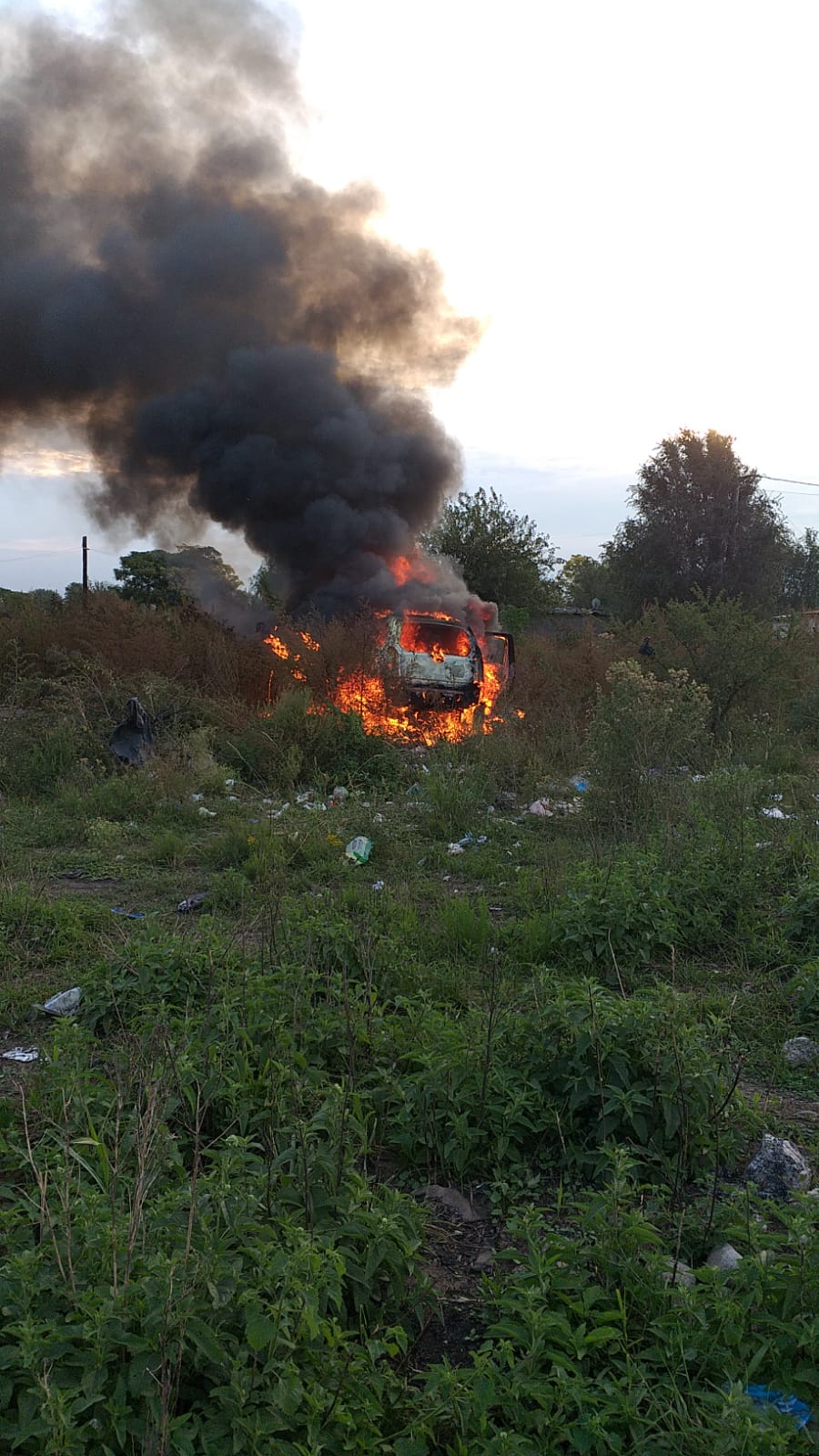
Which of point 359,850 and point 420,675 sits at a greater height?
point 420,675

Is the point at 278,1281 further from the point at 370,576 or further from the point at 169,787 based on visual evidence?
the point at 370,576

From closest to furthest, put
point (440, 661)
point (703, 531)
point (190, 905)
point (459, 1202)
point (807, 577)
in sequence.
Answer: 1. point (459, 1202)
2. point (190, 905)
3. point (440, 661)
4. point (703, 531)
5. point (807, 577)

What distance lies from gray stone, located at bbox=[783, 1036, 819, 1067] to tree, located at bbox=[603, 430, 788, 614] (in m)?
27.5

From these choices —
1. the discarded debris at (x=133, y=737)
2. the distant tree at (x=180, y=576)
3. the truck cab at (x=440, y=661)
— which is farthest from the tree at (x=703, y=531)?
the discarded debris at (x=133, y=737)

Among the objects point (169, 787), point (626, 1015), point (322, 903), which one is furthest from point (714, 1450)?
point (169, 787)

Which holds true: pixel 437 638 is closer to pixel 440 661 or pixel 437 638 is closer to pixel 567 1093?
pixel 440 661

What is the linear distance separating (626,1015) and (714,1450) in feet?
4.71

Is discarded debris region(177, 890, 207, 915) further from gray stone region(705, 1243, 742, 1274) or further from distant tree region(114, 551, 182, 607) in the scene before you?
distant tree region(114, 551, 182, 607)

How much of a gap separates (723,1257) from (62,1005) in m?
2.76

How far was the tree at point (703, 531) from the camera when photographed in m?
30.5

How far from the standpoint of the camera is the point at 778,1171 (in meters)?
2.86

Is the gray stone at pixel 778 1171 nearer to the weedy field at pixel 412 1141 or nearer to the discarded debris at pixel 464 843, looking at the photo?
the weedy field at pixel 412 1141

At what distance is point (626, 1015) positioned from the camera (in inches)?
122

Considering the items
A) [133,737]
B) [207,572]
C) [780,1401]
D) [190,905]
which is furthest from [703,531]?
[780,1401]
